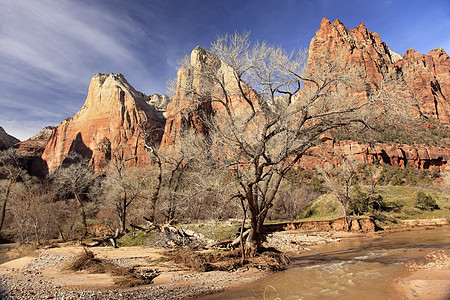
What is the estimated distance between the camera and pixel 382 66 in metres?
11.3

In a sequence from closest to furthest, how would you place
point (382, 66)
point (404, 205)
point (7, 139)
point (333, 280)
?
point (333, 280), point (382, 66), point (404, 205), point (7, 139)

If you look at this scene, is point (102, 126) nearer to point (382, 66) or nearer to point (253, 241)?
point (253, 241)

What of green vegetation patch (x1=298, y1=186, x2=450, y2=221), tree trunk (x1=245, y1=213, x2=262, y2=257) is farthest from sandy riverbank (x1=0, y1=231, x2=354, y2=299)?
green vegetation patch (x1=298, y1=186, x2=450, y2=221)

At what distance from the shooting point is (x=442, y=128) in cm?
5475

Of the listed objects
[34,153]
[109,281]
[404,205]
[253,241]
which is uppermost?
[34,153]

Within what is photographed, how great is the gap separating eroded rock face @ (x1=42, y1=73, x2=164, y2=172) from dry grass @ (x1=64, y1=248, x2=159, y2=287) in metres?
61.6

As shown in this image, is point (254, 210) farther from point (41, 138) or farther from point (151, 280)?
point (41, 138)

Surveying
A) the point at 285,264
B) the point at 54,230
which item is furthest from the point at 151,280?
the point at 54,230

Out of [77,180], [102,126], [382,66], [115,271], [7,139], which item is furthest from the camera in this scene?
[7,139]

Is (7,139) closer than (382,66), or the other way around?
(382,66)

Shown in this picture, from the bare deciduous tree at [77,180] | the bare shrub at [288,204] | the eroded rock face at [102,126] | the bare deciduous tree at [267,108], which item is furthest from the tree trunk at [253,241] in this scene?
the eroded rock face at [102,126]

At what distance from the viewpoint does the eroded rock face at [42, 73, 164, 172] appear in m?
70.2

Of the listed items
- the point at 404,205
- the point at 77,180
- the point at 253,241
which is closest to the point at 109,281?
the point at 253,241

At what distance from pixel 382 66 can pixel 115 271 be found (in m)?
13.5
